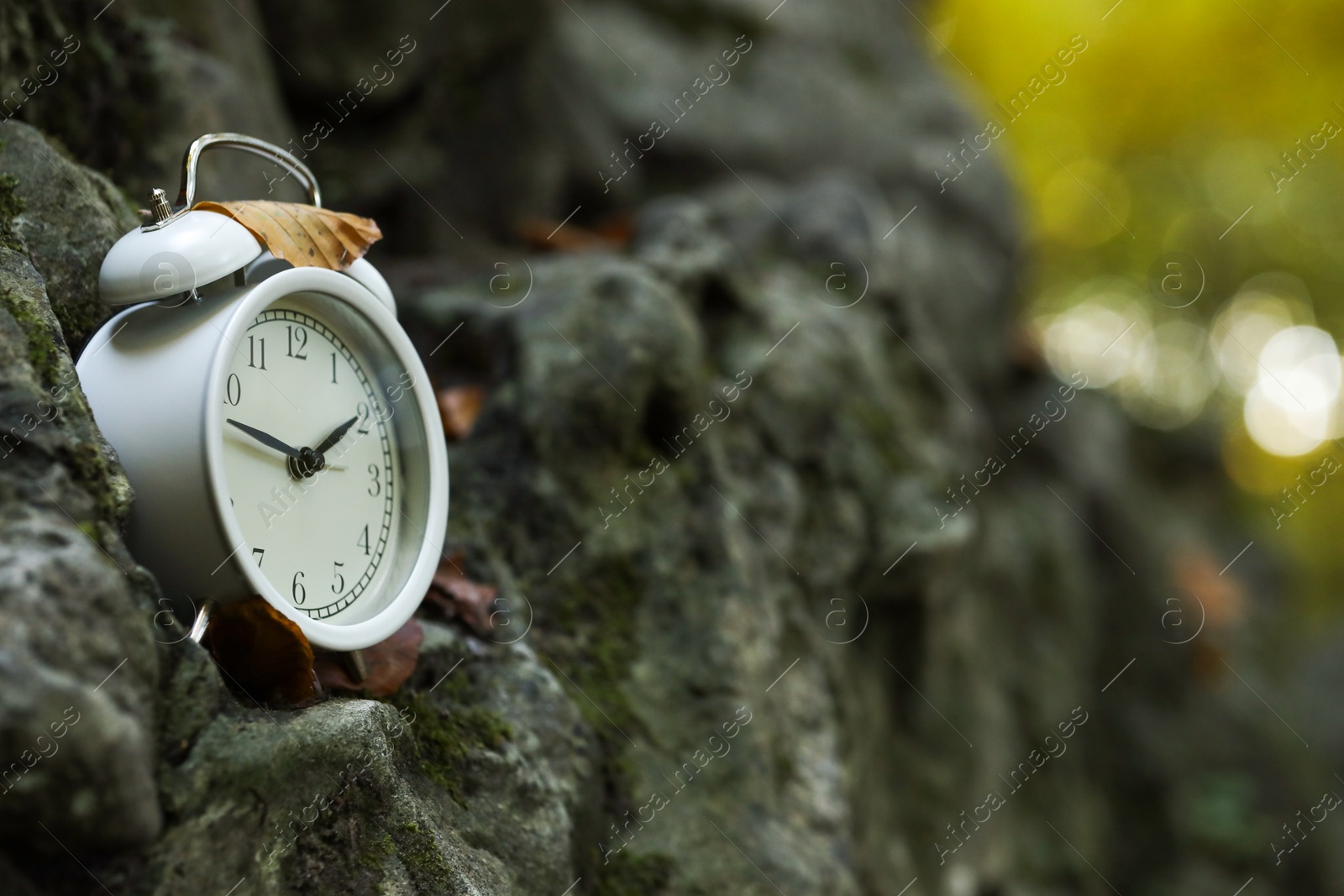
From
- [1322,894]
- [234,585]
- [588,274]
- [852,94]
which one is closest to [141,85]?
[588,274]

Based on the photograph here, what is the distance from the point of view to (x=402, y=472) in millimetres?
A: 1749

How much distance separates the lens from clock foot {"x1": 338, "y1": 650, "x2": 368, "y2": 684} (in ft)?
5.37

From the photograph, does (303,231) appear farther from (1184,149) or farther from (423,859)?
(1184,149)

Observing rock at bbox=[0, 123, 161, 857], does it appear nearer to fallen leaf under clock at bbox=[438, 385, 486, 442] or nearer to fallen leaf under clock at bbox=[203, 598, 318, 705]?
fallen leaf under clock at bbox=[203, 598, 318, 705]

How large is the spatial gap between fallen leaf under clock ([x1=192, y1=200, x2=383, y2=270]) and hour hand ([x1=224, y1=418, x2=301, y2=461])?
12.0 inches

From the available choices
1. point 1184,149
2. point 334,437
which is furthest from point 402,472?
point 1184,149

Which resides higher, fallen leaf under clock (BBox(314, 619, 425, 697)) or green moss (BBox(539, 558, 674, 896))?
fallen leaf under clock (BBox(314, 619, 425, 697))

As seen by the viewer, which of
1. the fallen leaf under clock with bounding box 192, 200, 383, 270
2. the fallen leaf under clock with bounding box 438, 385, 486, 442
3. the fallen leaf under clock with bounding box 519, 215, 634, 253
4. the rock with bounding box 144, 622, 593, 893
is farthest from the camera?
the fallen leaf under clock with bounding box 519, 215, 634, 253

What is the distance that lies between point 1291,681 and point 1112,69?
7.53 meters

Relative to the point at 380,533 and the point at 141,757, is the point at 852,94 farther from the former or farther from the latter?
the point at 141,757

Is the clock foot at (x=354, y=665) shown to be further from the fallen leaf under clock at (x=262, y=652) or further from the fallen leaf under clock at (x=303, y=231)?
the fallen leaf under clock at (x=303, y=231)

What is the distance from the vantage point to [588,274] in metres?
2.88

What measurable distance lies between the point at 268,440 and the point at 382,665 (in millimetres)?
496

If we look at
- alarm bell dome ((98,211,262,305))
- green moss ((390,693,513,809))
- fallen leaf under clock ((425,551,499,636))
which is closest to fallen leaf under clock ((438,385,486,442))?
fallen leaf under clock ((425,551,499,636))
